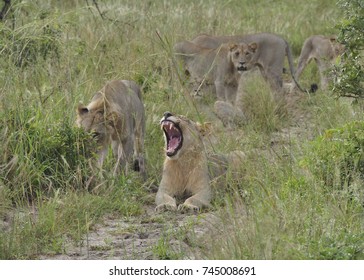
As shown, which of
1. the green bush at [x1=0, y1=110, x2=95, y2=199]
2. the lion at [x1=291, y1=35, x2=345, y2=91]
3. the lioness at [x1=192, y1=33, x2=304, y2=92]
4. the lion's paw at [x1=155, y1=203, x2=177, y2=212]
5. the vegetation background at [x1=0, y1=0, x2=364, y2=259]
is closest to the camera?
the vegetation background at [x1=0, y1=0, x2=364, y2=259]

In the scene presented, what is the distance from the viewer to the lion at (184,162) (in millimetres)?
9211

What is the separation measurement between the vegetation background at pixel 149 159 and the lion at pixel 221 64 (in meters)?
0.33

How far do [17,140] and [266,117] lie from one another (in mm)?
3900

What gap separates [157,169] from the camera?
9922 mm

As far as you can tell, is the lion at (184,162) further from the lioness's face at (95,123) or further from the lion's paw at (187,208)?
the lioness's face at (95,123)

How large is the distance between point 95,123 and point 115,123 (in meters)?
0.19


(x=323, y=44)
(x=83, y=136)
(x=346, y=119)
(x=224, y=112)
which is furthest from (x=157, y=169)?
(x=323, y=44)

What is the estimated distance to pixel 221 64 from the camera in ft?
46.9

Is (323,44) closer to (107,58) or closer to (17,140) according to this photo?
(107,58)

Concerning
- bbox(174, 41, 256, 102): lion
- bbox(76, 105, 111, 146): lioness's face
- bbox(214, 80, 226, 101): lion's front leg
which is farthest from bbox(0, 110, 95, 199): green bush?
bbox(214, 80, 226, 101): lion's front leg

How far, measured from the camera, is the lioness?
47.0ft

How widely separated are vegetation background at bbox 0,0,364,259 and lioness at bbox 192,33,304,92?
446 mm

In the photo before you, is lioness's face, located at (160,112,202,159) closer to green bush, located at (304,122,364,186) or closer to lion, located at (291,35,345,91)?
green bush, located at (304,122,364,186)

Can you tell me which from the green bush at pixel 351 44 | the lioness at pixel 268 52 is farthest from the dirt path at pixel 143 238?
the lioness at pixel 268 52
